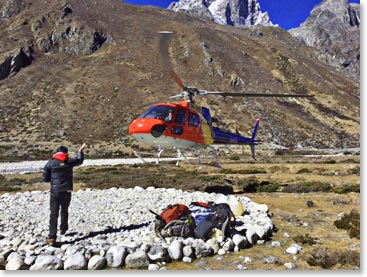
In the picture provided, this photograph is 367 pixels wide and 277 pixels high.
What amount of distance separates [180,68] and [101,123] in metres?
28.6

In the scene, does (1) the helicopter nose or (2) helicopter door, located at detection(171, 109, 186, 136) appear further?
(2) helicopter door, located at detection(171, 109, 186, 136)

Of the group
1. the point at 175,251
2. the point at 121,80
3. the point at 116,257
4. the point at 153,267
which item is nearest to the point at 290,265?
the point at 175,251

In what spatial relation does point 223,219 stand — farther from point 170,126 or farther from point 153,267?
point 170,126

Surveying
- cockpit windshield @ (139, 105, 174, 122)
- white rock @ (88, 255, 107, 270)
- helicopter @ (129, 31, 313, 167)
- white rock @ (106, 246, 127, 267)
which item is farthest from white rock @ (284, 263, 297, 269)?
cockpit windshield @ (139, 105, 174, 122)

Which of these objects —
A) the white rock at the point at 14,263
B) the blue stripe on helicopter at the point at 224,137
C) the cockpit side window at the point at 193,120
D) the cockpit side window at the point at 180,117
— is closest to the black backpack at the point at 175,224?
the white rock at the point at 14,263

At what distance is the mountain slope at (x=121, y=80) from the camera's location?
66.4 metres

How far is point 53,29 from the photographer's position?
94750mm

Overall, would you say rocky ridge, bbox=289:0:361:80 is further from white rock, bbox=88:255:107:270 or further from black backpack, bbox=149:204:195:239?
white rock, bbox=88:255:107:270

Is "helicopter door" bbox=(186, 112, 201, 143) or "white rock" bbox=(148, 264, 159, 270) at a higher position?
"helicopter door" bbox=(186, 112, 201, 143)

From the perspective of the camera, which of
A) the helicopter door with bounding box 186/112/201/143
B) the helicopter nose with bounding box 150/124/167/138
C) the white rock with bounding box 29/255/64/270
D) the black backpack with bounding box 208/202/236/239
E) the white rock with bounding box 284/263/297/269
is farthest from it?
the helicopter door with bounding box 186/112/201/143

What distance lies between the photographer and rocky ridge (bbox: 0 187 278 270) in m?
8.00

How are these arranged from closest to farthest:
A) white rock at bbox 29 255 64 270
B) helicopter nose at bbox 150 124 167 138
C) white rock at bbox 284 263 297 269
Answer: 1. white rock at bbox 29 255 64 270
2. white rock at bbox 284 263 297 269
3. helicopter nose at bbox 150 124 167 138

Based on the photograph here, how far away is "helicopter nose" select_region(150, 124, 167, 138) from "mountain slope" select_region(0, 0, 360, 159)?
4093 centimetres

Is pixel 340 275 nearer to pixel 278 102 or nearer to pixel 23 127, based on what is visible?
pixel 23 127
